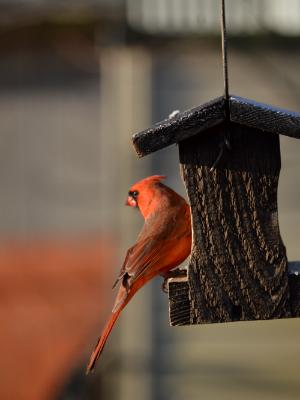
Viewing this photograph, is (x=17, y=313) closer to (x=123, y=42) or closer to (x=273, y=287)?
(x=123, y=42)

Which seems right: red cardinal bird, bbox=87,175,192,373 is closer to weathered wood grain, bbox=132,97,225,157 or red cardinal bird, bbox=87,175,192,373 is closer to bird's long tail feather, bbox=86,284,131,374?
bird's long tail feather, bbox=86,284,131,374

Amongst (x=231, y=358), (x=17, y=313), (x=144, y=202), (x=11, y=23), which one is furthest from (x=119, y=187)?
(x=11, y=23)

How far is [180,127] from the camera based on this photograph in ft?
8.55

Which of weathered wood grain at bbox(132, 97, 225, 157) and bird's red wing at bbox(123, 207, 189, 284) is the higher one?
weathered wood grain at bbox(132, 97, 225, 157)

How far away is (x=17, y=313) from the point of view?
1344cm

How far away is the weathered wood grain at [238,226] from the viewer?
268 centimetres

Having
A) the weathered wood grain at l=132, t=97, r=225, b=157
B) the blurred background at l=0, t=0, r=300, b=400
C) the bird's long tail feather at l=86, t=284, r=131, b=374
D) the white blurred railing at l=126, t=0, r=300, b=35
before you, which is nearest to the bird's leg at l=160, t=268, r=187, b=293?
the bird's long tail feather at l=86, t=284, r=131, b=374

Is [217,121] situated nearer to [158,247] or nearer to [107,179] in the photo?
[158,247]

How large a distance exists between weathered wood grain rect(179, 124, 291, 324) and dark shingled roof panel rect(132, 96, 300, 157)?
0.08 m

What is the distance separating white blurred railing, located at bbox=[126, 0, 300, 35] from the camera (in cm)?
673

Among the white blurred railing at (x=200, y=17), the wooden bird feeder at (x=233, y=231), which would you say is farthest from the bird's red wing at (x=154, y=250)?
the white blurred railing at (x=200, y=17)

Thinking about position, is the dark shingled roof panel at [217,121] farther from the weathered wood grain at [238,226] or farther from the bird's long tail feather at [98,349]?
the bird's long tail feather at [98,349]

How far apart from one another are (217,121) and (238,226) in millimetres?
283

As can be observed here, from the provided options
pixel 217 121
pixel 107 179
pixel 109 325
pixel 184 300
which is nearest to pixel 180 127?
pixel 217 121
